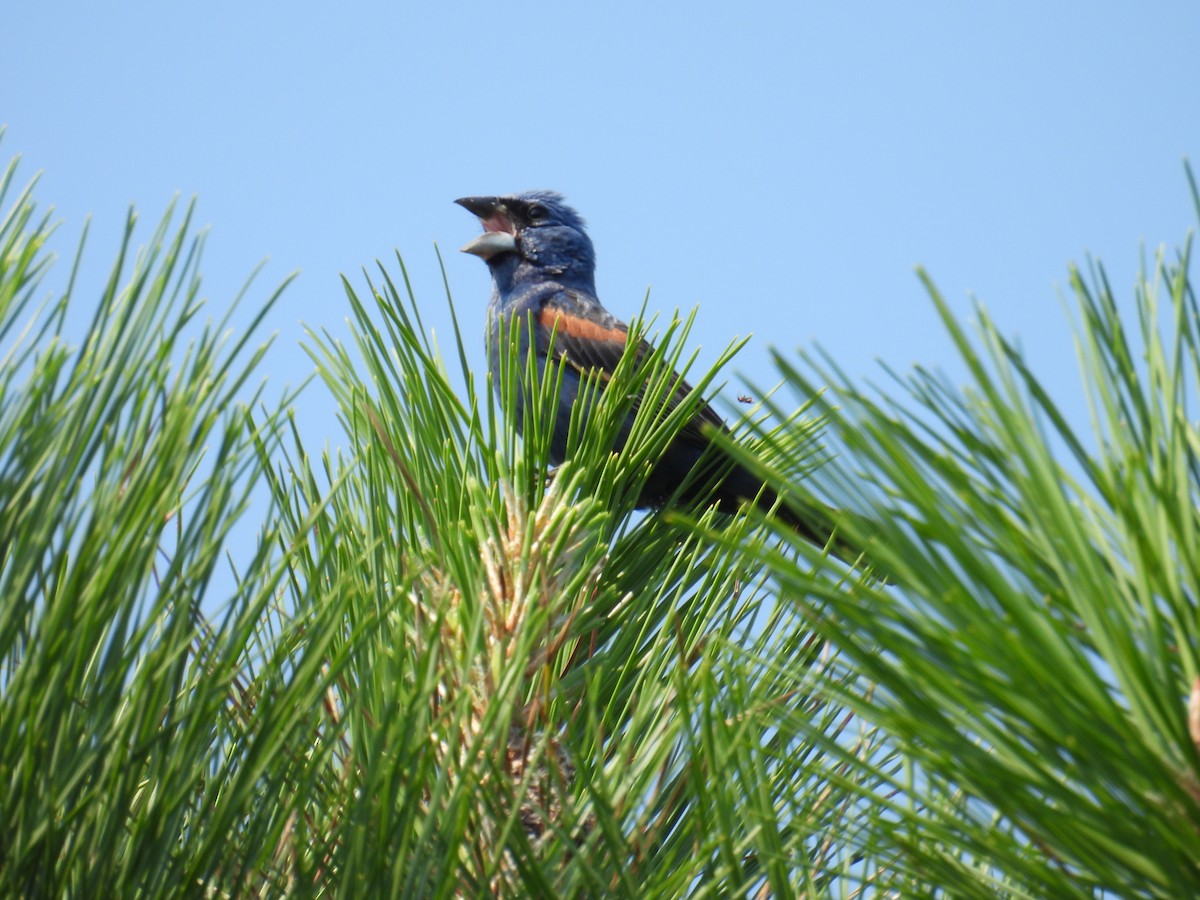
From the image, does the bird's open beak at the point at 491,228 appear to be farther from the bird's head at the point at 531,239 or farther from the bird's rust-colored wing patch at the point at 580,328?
the bird's rust-colored wing patch at the point at 580,328

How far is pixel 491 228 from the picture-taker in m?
5.88

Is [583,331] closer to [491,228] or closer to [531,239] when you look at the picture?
[531,239]

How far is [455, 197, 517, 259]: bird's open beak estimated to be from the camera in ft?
18.7

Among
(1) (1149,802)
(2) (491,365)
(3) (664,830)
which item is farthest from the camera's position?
(2) (491,365)

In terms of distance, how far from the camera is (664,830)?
163cm

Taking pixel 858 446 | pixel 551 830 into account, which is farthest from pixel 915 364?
pixel 551 830

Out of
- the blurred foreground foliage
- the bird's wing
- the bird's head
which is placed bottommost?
the blurred foreground foliage

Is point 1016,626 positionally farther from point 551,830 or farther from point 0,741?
point 0,741

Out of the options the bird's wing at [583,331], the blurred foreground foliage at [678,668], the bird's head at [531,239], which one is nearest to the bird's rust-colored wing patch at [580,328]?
the bird's wing at [583,331]

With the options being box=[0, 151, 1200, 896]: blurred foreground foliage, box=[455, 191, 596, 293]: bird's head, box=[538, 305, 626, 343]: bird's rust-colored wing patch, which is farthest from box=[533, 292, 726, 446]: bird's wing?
box=[0, 151, 1200, 896]: blurred foreground foliage

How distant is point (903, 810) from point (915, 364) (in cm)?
39

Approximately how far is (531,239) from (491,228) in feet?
0.76

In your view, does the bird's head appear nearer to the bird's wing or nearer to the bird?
the bird

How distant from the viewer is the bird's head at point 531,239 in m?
5.74
